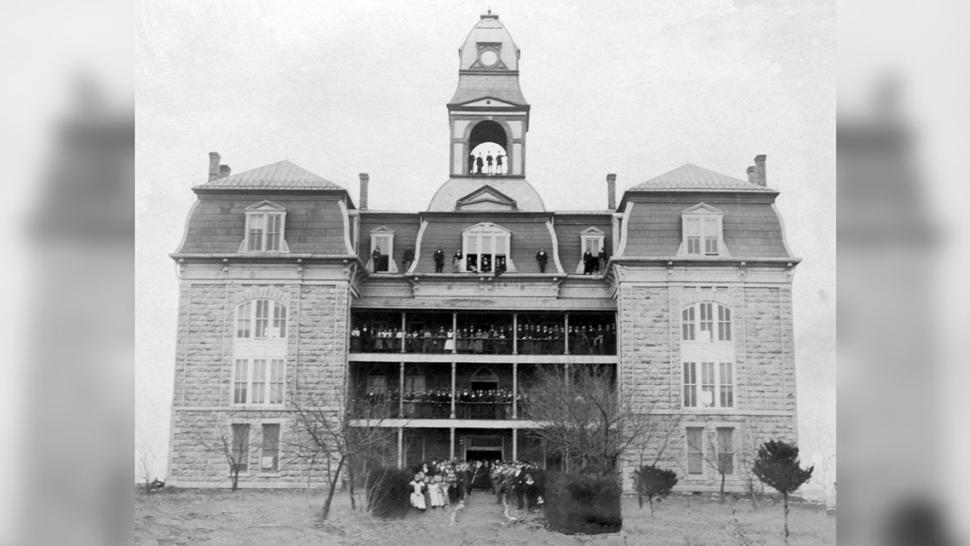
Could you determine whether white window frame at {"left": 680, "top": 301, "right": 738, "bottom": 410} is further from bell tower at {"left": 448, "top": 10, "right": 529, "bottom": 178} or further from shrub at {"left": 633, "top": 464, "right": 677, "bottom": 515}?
bell tower at {"left": 448, "top": 10, "right": 529, "bottom": 178}

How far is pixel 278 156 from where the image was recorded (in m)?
15.3

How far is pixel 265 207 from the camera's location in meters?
15.4

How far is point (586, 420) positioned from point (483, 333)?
2163mm

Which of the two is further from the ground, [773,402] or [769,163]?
[769,163]

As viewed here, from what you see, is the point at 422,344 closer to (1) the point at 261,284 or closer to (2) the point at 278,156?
(1) the point at 261,284

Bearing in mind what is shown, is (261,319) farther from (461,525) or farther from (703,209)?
(703,209)

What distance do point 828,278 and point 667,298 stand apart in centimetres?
247

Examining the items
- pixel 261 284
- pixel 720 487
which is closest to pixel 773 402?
pixel 720 487

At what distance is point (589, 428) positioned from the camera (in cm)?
1454

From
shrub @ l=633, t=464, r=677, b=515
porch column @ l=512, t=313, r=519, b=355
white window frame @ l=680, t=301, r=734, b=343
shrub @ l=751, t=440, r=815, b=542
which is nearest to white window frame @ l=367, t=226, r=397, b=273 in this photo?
porch column @ l=512, t=313, r=519, b=355
